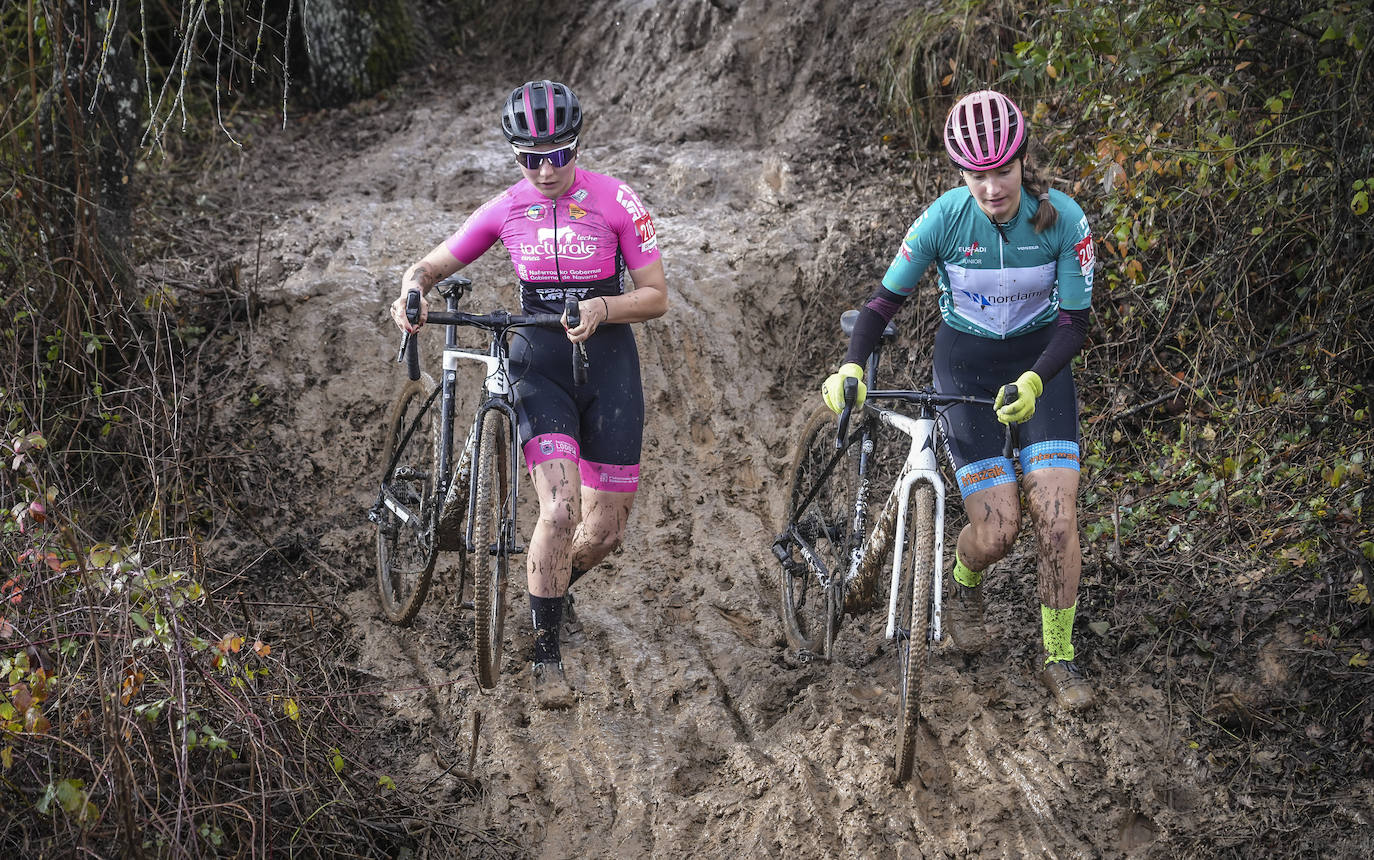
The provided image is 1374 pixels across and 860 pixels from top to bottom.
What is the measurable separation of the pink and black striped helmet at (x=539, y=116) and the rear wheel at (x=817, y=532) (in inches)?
67.1

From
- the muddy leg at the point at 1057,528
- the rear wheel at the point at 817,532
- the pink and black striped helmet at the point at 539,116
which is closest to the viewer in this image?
the muddy leg at the point at 1057,528

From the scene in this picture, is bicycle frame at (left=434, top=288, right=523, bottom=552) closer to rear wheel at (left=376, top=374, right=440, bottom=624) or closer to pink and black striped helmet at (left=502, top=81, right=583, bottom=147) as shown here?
rear wheel at (left=376, top=374, right=440, bottom=624)

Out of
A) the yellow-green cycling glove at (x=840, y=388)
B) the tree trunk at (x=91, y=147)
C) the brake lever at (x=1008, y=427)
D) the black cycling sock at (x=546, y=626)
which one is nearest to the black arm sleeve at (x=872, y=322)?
the yellow-green cycling glove at (x=840, y=388)

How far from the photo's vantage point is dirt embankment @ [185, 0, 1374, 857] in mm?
3834

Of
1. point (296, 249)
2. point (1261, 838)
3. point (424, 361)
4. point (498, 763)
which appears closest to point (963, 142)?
point (1261, 838)

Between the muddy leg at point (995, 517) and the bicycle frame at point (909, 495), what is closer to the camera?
the bicycle frame at point (909, 495)

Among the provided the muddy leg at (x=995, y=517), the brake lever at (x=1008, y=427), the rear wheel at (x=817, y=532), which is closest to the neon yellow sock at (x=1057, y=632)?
the muddy leg at (x=995, y=517)

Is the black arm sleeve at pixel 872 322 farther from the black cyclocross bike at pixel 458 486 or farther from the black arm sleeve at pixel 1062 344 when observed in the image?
the black cyclocross bike at pixel 458 486

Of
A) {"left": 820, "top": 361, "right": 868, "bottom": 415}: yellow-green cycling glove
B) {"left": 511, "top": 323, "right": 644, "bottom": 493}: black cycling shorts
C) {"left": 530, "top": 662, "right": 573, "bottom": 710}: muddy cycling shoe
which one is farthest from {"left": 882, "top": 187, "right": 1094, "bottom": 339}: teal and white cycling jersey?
{"left": 530, "top": 662, "right": 573, "bottom": 710}: muddy cycling shoe

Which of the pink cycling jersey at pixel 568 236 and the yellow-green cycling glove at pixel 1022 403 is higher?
the pink cycling jersey at pixel 568 236

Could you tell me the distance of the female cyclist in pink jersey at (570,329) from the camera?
Answer: 423 cm

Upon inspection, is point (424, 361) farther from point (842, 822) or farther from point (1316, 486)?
point (1316, 486)

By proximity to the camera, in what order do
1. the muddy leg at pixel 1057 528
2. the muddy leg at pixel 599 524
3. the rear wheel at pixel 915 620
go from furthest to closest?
1. the muddy leg at pixel 599 524
2. the muddy leg at pixel 1057 528
3. the rear wheel at pixel 915 620

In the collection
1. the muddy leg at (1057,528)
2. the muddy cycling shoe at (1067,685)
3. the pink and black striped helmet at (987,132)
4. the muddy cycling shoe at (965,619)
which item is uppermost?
the pink and black striped helmet at (987,132)
